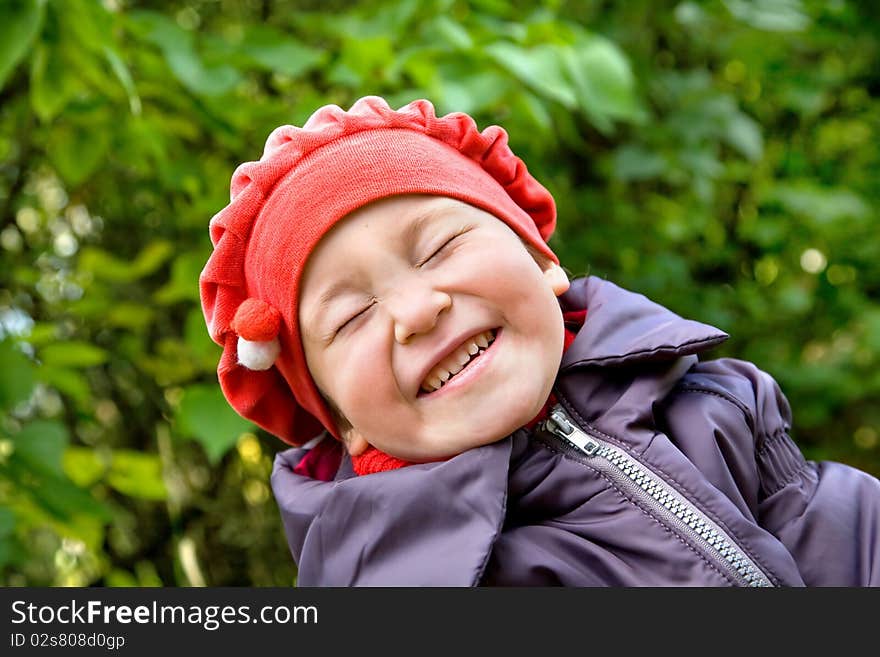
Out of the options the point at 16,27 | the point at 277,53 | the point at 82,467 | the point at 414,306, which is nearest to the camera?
the point at 414,306

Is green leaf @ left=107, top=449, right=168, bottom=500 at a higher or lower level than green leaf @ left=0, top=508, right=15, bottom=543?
lower

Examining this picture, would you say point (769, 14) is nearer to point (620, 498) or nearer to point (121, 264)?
point (121, 264)

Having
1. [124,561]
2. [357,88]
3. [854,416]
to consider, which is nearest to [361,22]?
[357,88]

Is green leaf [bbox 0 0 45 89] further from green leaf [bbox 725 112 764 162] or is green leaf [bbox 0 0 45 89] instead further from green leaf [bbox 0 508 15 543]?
green leaf [bbox 725 112 764 162]

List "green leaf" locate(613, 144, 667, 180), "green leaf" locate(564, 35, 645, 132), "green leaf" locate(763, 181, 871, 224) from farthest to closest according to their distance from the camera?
"green leaf" locate(763, 181, 871, 224), "green leaf" locate(613, 144, 667, 180), "green leaf" locate(564, 35, 645, 132)

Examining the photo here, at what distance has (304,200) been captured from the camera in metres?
0.80

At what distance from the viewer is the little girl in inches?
30.7

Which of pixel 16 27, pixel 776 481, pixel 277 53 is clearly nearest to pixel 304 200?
pixel 776 481

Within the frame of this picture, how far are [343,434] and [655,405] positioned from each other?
0.28 meters

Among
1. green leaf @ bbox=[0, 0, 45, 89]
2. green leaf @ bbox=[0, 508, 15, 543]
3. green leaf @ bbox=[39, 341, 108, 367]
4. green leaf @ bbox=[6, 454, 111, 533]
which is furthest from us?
green leaf @ bbox=[39, 341, 108, 367]

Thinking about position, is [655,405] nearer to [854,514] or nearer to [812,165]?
[854,514]

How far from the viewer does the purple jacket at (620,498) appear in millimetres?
773

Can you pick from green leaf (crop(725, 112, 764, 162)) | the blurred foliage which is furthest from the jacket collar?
green leaf (crop(725, 112, 764, 162))

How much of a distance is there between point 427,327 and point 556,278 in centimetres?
16
